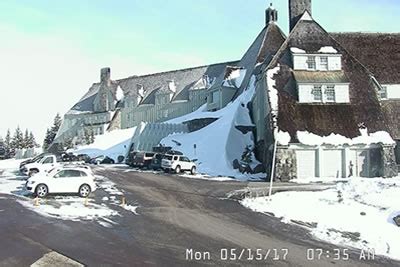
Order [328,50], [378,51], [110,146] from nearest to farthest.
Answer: [328,50]
[378,51]
[110,146]

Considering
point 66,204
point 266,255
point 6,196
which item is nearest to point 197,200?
point 66,204

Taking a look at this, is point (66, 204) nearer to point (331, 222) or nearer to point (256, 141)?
point (331, 222)

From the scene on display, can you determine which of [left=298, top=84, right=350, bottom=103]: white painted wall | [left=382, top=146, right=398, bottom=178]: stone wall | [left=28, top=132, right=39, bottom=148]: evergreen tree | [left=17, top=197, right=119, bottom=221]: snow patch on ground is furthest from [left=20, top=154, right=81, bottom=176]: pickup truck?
[left=28, top=132, right=39, bottom=148]: evergreen tree

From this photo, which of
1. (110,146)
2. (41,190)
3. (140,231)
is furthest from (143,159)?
(140,231)

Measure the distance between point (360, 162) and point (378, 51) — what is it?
17.6 metres

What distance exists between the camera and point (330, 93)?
4538cm

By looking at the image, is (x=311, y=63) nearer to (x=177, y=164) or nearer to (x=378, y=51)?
(x=378, y=51)

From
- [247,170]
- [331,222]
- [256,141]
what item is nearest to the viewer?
[331,222]

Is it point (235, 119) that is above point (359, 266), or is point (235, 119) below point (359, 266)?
above

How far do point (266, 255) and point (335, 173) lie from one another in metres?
28.8

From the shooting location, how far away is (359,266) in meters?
13.2

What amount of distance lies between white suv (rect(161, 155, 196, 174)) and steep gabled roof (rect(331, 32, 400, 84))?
2181 cm

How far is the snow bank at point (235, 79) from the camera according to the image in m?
65.7

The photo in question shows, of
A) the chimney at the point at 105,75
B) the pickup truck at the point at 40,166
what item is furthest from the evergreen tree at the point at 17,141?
the pickup truck at the point at 40,166
